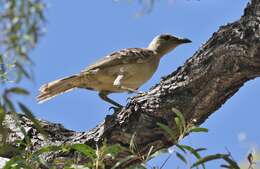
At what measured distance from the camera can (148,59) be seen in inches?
204

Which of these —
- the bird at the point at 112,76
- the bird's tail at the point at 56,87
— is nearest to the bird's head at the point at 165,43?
the bird at the point at 112,76

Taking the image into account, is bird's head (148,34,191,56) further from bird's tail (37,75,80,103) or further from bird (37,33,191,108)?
bird's tail (37,75,80,103)

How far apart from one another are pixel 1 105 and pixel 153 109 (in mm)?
1739

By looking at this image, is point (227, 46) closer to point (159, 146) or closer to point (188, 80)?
point (188, 80)

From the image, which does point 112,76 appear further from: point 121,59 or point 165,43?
point 165,43

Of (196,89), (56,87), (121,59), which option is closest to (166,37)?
(121,59)

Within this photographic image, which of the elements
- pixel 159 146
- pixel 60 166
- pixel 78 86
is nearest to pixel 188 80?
pixel 159 146

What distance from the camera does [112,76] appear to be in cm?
503

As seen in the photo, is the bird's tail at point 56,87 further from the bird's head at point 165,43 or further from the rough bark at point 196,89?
the rough bark at point 196,89

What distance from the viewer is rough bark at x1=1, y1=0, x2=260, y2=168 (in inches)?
129

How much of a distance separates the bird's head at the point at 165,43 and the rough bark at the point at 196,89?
6.15ft

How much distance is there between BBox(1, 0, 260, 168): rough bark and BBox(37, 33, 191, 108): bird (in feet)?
3.69

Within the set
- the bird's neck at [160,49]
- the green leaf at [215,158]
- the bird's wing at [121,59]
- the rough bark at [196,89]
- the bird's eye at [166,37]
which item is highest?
the bird's eye at [166,37]

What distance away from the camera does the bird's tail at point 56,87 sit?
15.4 ft
